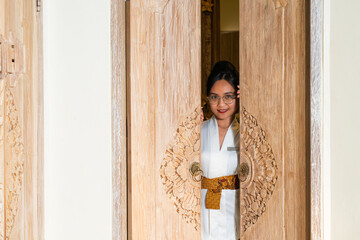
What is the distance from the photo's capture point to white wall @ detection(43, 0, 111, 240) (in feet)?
6.59

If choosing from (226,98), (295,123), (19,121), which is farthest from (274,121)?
(19,121)

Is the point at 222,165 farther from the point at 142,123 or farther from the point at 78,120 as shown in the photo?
the point at 78,120

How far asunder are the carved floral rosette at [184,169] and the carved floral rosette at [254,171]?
0.23 m

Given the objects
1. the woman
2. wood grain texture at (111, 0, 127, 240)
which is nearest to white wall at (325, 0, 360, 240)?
the woman

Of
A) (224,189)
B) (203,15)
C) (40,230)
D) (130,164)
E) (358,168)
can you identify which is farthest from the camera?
(203,15)

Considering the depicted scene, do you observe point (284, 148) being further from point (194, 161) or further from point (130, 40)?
point (130, 40)

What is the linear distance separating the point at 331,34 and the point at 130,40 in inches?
36.8

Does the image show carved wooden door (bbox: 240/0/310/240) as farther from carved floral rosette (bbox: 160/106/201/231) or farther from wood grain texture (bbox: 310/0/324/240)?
carved floral rosette (bbox: 160/106/201/231)

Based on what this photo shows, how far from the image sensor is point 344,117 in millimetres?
1835

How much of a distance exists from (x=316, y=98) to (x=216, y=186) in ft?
2.51

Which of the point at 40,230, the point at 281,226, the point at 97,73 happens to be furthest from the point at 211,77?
the point at 40,230

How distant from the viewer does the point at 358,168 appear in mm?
1772

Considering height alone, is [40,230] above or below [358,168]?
below

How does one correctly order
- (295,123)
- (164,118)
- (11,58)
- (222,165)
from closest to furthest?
1. (11,58)
2. (295,123)
3. (164,118)
4. (222,165)
